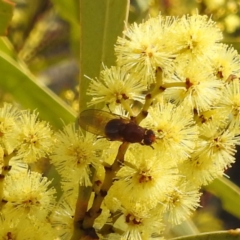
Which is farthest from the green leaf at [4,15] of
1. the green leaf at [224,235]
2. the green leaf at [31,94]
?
the green leaf at [224,235]

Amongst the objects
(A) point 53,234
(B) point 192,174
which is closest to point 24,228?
(A) point 53,234

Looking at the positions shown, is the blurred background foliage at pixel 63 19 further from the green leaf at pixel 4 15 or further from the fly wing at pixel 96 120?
the fly wing at pixel 96 120

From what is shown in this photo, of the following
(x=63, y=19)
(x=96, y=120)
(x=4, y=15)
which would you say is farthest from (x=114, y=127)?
(x=63, y=19)

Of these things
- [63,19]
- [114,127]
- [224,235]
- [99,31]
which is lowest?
[224,235]

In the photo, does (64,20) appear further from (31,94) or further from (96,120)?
(96,120)

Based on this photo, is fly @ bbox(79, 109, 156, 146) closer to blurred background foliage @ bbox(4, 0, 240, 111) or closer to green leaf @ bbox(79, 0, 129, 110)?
green leaf @ bbox(79, 0, 129, 110)

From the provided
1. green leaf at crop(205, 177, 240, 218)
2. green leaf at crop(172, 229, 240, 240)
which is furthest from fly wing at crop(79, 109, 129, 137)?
green leaf at crop(205, 177, 240, 218)
